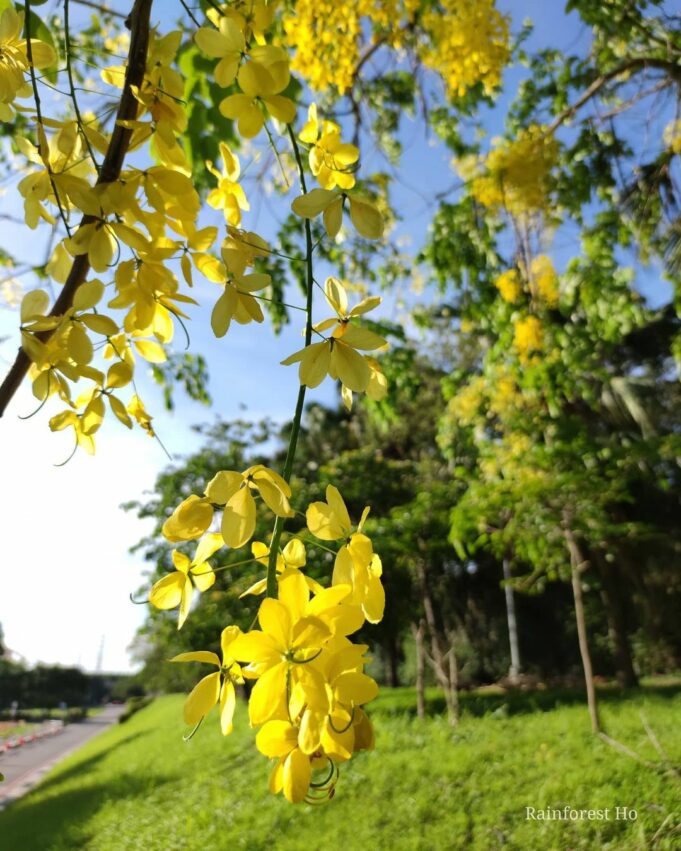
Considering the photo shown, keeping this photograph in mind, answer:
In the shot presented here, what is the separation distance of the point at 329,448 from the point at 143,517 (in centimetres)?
371

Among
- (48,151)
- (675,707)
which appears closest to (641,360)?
(675,707)

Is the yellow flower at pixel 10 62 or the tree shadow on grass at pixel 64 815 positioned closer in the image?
the yellow flower at pixel 10 62

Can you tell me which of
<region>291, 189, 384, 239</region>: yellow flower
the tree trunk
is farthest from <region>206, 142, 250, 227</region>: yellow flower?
the tree trunk

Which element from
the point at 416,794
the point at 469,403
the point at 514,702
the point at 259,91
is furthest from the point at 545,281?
the point at 514,702

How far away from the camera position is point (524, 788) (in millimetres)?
2770

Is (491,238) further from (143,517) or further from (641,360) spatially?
(641,360)

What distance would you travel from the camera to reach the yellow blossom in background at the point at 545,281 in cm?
274

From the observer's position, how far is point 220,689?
291mm

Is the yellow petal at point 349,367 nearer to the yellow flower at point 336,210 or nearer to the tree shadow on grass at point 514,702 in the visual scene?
the yellow flower at point 336,210

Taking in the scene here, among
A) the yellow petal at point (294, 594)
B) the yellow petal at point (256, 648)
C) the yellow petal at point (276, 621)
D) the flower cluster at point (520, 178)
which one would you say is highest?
the flower cluster at point (520, 178)

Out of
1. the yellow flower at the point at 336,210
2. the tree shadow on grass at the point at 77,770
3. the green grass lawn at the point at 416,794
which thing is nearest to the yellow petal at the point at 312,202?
the yellow flower at the point at 336,210

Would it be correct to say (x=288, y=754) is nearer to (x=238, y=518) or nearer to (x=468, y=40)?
(x=238, y=518)

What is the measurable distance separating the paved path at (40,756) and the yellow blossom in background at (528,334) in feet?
12.1

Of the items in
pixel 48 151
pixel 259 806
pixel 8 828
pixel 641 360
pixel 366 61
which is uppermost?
pixel 641 360
